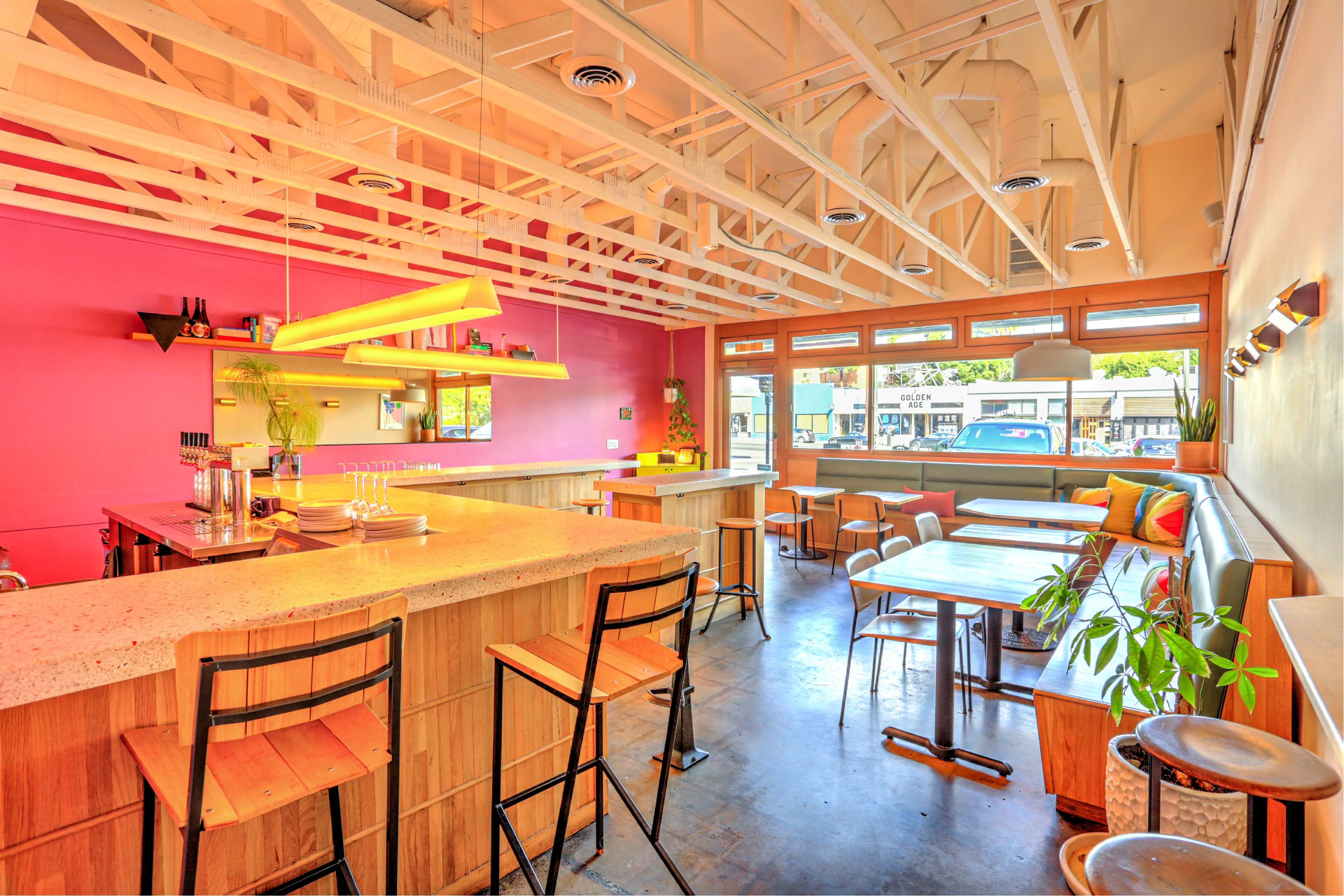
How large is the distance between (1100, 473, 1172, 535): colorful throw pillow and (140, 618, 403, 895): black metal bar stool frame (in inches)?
234

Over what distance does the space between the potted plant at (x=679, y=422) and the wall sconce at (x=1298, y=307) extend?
807 centimetres

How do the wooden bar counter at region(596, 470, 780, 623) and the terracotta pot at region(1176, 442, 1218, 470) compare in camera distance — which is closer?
the wooden bar counter at region(596, 470, 780, 623)

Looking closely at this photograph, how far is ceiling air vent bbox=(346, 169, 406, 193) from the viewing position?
3768 mm

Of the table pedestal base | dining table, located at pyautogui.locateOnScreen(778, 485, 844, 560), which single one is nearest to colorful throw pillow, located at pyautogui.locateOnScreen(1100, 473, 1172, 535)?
dining table, located at pyautogui.locateOnScreen(778, 485, 844, 560)

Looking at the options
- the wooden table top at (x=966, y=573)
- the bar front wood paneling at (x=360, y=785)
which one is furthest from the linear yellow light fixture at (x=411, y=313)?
the wooden table top at (x=966, y=573)

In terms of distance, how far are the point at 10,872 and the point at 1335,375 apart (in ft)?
10.6

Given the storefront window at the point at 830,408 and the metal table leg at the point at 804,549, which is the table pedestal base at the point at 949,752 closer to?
the metal table leg at the point at 804,549

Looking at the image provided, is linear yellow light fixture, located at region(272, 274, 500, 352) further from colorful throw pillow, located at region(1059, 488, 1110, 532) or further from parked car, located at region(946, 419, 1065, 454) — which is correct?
parked car, located at region(946, 419, 1065, 454)

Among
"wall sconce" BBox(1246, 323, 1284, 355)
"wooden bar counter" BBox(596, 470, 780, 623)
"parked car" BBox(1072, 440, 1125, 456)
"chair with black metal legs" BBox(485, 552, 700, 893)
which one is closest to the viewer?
"chair with black metal legs" BBox(485, 552, 700, 893)

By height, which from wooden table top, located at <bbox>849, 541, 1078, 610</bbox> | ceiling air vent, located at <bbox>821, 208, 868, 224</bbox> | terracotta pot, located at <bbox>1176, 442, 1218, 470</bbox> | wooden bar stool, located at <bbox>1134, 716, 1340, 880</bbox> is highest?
ceiling air vent, located at <bbox>821, 208, 868, 224</bbox>

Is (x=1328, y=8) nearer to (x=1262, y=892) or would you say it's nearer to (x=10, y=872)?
(x=1262, y=892)

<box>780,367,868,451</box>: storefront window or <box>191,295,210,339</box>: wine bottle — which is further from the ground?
<box>191,295,210,339</box>: wine bottle

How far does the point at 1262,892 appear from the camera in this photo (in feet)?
3.56

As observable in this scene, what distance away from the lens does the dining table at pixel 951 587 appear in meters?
2.82
